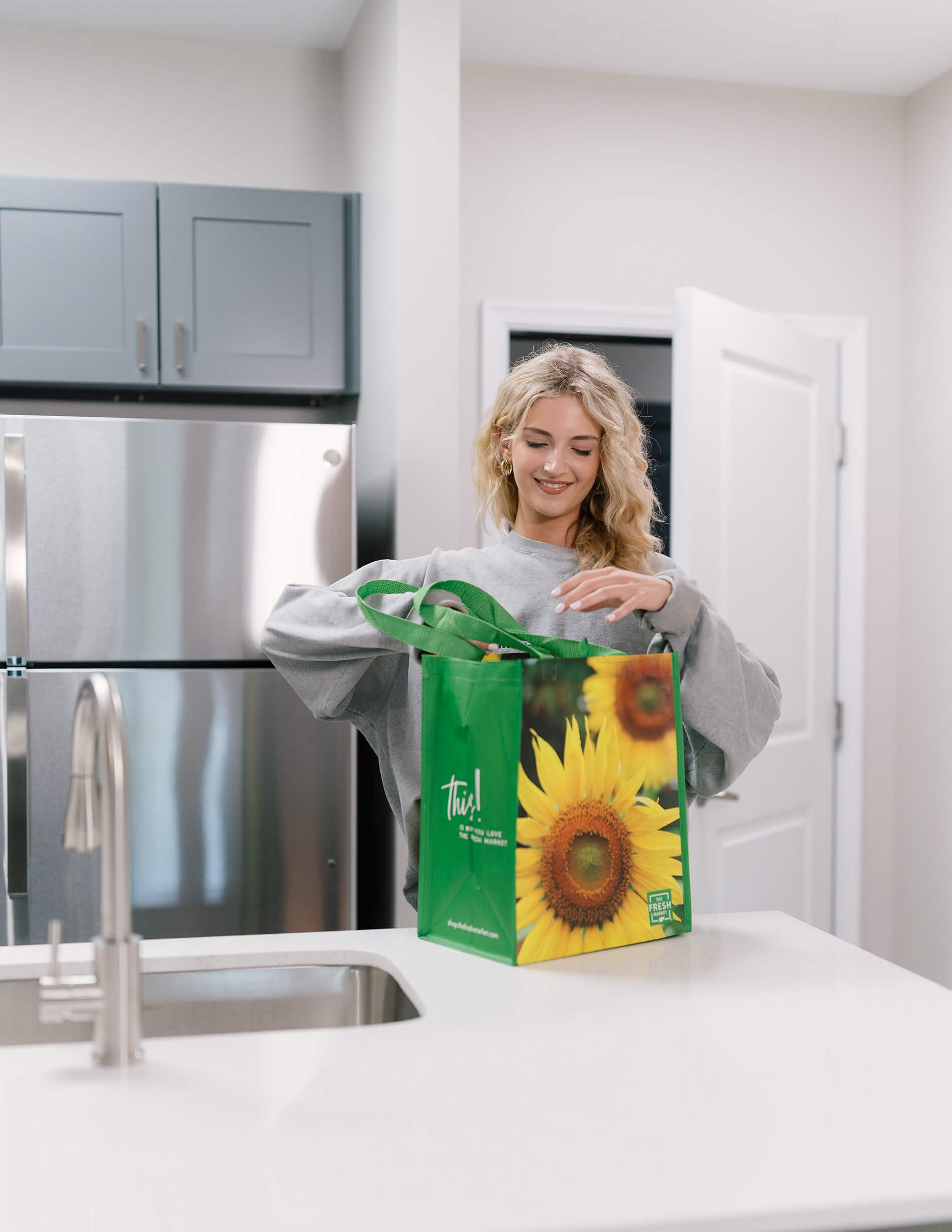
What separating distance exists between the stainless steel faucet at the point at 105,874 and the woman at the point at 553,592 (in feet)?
1.45

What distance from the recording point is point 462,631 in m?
1.12

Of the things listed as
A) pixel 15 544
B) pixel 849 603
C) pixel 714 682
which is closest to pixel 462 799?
pixel 714 682

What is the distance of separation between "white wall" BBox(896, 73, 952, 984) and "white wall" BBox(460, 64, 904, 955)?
1.7 inches

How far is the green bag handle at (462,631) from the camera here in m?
1.11

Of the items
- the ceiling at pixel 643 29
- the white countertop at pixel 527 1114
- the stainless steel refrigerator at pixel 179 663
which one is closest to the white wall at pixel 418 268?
the stainless steel refrigerator at pixel 179 663

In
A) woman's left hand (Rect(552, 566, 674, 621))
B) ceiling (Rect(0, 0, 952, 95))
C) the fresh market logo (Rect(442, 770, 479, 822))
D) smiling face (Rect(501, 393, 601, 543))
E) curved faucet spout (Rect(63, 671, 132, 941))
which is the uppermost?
→ ceiling (Rect(0, 0, 952, 95))

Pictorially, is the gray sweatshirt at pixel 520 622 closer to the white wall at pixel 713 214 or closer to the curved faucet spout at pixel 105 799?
the curved faucet spout at pixel 105 799

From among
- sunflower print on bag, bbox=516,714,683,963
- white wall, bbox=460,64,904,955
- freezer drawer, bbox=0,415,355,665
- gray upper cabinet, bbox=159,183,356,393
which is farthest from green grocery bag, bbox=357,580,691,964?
white wall, bbox=460,64,904,955

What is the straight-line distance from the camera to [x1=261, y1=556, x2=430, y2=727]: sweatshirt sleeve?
4.10 feet

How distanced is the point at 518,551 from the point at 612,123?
1778mm

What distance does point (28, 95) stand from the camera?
103 inches

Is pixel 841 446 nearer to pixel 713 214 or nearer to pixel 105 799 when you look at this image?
pixel 713 214

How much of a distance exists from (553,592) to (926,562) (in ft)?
6.55

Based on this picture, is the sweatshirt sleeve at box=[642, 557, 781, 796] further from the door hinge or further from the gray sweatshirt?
the door hinge
